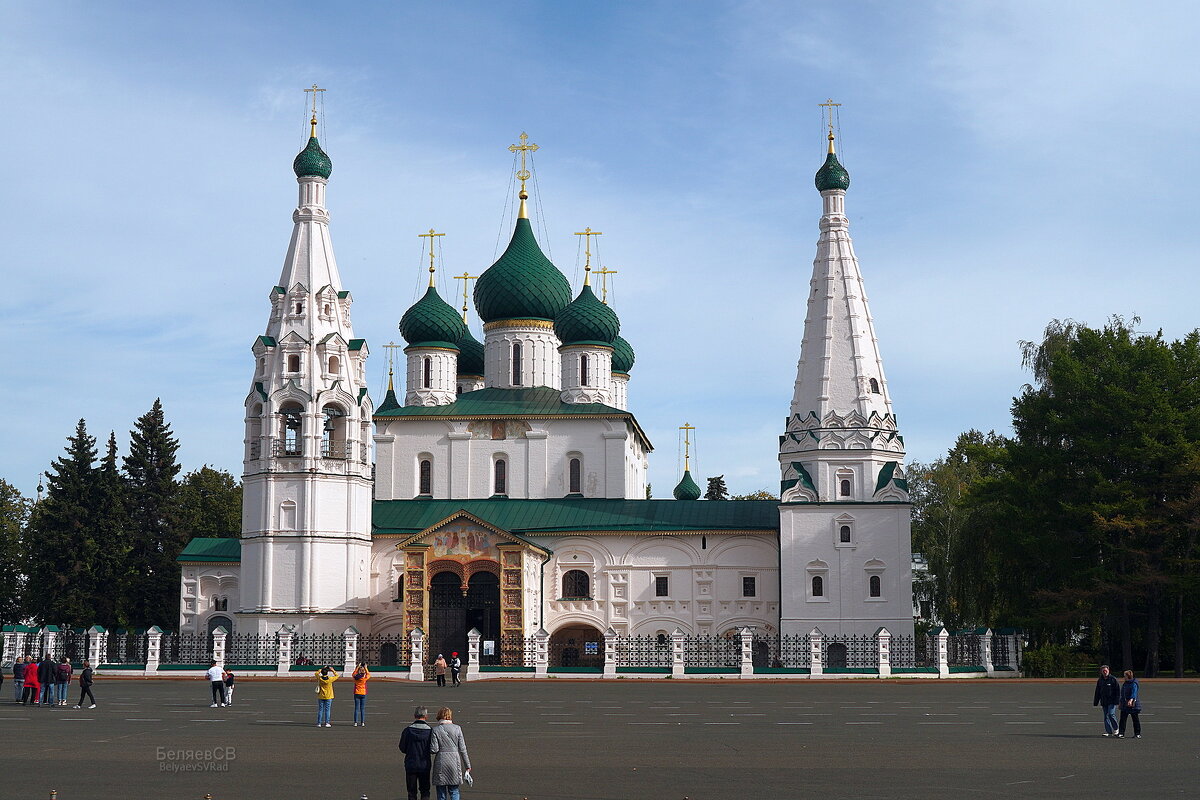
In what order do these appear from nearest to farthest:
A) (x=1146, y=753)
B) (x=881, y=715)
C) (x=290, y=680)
Result: (x=1146, y=753) → (x=881, y=715) → (x=290, y=680)

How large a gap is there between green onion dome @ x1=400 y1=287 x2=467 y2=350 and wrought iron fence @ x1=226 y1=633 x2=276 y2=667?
1376 cm

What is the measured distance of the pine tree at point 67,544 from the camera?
49.6 m

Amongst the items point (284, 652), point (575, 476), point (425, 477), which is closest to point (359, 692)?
point (284, 652)

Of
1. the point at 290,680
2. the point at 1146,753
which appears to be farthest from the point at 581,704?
the point at 290,680

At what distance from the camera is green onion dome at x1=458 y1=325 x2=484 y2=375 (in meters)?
55.8

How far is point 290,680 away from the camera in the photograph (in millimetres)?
39312

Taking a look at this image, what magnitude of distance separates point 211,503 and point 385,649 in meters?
17.1

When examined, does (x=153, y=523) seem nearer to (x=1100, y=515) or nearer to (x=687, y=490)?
(x=687, y=490)

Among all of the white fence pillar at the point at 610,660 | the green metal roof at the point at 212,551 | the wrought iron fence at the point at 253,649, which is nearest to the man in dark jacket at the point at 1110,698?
the white fence pillar at the point at 610,660

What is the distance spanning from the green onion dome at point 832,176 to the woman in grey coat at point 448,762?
37679 millimetres

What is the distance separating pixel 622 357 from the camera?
59125 mm

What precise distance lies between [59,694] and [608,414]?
2576cm

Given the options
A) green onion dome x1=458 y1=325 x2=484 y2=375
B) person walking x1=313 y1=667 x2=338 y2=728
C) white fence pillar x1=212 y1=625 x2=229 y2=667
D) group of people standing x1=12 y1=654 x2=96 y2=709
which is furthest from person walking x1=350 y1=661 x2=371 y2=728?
green onion dome x1=458 y1=325 x2=484 y2=375

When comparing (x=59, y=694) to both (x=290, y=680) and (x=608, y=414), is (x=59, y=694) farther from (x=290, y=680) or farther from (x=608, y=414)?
(x=608, y=414)
